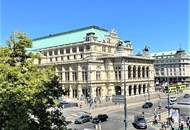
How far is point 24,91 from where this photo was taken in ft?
70.3

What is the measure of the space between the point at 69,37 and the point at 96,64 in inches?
692

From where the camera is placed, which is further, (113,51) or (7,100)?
(113,51)

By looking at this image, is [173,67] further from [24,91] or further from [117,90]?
[24,91]

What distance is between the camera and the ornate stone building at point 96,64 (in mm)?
90125

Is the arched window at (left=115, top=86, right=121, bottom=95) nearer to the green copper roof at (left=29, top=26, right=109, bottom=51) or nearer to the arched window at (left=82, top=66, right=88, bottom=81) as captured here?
the arched window at (left=82, top=66, right=88, bottom=81)

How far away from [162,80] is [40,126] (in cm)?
15495

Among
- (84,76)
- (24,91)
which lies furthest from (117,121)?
(84,76)

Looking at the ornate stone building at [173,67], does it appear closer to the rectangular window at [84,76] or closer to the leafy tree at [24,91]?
the rectangular window at [84,76]

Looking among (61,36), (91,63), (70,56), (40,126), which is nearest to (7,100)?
(40,126)

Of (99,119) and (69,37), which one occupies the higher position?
(69,37)

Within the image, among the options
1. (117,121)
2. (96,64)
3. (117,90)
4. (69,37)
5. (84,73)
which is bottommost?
(117,121)

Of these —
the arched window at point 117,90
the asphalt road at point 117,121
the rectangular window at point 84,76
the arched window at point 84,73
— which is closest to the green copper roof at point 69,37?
the arched window at point 84,73

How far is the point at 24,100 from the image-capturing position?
69.8 ft

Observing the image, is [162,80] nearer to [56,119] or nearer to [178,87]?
[178,87]
